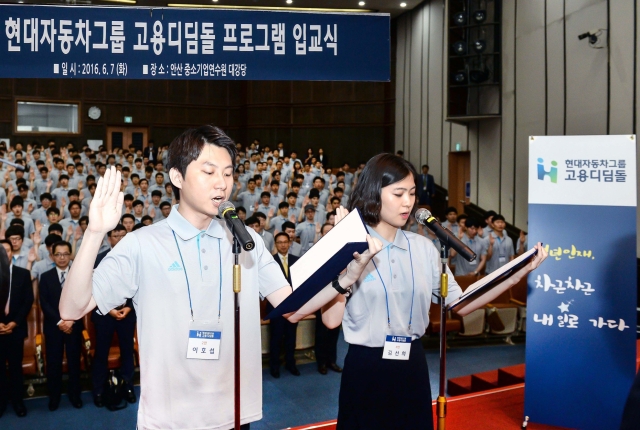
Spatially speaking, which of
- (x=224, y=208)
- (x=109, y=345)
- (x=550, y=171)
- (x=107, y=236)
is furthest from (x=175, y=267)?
(x=107, y=236)

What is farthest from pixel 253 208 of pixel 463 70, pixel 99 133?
pixel 99 133

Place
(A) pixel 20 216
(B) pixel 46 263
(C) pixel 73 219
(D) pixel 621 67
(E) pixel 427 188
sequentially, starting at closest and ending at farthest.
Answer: (B) pixel 46 263, (A) pixel 20 216, (D) pixel 621 67, (C) pixel 73 219, (E) pixel 427 188

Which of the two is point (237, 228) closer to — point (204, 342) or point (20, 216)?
point (204, 342)

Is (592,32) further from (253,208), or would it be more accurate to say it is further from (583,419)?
(583,419)

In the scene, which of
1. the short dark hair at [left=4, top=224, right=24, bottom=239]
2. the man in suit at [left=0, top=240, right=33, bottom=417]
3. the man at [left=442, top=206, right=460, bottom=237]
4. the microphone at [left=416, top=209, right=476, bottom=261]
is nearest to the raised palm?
the microphone at [left=416, top=209, right=476, bottom=261]

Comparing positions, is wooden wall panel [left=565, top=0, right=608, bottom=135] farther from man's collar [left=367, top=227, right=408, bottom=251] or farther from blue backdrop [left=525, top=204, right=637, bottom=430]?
man's collar [left=367, top=227, right=408, bottom=251]

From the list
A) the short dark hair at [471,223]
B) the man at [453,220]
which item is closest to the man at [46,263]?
the short dark hair at [471,223]

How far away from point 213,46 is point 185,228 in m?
3.06

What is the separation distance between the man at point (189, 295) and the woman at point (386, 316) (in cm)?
42

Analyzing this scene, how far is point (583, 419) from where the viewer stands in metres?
3.29

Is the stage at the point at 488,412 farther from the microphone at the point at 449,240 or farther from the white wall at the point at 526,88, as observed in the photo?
the white wall at the point at 526,88

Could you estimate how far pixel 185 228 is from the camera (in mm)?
1725

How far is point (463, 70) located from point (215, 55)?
7037 mm

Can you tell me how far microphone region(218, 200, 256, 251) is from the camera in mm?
1573
